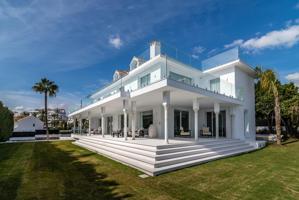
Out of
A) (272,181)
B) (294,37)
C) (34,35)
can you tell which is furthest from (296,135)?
(34,35)

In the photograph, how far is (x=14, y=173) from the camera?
324 inches

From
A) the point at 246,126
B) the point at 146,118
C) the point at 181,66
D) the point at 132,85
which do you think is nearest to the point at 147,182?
the point at 181,66

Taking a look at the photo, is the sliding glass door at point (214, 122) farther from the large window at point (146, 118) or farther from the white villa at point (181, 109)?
the large window at point (146, 118)

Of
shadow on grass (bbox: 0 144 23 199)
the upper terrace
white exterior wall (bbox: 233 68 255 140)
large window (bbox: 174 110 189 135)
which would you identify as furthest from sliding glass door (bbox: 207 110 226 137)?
shadow on grass (bbox: 0 144 23 199)

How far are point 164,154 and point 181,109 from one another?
9.67 metres

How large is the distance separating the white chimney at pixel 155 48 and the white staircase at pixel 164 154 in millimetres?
7316

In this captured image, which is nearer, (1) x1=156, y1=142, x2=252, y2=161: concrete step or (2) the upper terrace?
(1) x1=156, y1=142, x2=252, y2=161: concrete step

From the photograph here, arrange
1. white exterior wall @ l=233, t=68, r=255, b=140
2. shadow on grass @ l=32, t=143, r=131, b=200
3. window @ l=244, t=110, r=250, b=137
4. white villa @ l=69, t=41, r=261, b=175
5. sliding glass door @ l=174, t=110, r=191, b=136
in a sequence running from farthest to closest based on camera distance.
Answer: window @ l=244, t=110, r=250, b=137 → sliding glass door @ l=174, t=110, r=191, b=136 → white exterior wall @ l=233, t=68, r=255, b=140 → white villa @ l=69, t=41, r=261, b=175 → shadow on grass @ l=32, t=143, r=131, b=200

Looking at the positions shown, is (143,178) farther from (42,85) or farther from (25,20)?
(42,85)

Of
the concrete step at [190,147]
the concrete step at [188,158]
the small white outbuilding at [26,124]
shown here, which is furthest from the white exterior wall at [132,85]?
the small white outbuilding at [26,124]

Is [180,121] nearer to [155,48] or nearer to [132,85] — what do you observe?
[132,85]

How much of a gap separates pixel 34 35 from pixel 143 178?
44.6 ft

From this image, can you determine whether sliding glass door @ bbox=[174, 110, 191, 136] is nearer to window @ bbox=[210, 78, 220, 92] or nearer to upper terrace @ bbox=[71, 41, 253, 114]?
upper terrace @ bbox=[71, 41, 253, 114]

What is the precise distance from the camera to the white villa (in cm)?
1039
